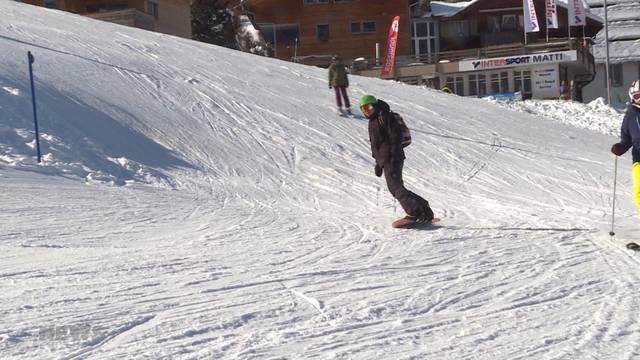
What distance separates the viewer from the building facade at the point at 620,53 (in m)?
64.6

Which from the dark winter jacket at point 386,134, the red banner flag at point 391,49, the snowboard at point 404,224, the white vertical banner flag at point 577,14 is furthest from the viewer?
the white vertical banner flag at point 577,14

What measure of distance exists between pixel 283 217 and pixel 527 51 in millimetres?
36189

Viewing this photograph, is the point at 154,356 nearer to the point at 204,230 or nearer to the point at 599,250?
the point at 204,230

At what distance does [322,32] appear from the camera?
49.8 metres

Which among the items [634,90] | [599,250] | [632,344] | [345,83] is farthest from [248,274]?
[345,83]

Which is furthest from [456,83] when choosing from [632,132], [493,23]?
[632,132]

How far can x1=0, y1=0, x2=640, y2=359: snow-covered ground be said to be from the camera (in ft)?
17.3

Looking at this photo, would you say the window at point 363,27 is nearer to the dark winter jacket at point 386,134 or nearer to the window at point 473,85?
the window at point 473,85

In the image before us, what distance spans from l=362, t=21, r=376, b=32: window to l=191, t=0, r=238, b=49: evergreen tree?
34.2 ft

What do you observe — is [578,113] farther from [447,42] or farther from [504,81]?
[447,42]

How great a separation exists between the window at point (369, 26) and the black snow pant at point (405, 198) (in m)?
40.6

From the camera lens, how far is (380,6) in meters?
49.5

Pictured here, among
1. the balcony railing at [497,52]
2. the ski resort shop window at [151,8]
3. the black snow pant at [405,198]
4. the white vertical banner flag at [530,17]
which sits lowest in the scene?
the black snow pant at [405,198]

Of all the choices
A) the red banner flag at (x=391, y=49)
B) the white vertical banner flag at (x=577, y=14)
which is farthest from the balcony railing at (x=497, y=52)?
the red banner flag at (x=391, y=49)
